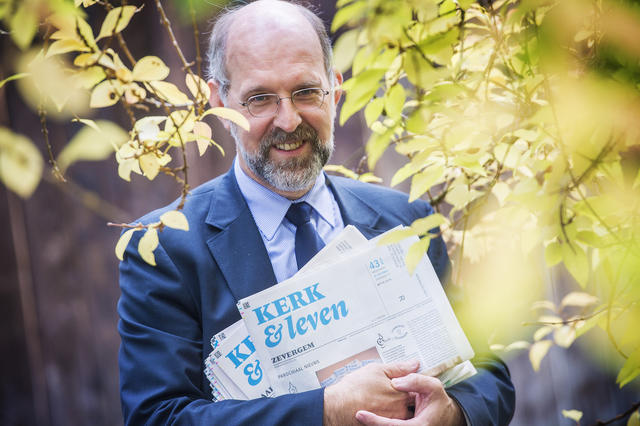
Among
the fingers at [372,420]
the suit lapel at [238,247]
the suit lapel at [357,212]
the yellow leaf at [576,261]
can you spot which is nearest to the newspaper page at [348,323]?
the fingers at [372,420]

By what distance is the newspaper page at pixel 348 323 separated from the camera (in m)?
1.30

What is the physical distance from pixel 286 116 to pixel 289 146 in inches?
4.2

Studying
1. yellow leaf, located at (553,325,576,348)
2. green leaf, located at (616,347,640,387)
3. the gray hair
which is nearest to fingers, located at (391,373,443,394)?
green leaf, located at (616,347,640,387)

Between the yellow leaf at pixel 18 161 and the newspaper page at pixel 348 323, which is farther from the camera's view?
the newspaper page at pixel 348 323

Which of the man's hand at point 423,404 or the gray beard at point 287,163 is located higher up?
the gray beard at point 287,163

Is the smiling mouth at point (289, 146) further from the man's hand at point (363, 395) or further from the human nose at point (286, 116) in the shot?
the man's hand at point (363, 395)

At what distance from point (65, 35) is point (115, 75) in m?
0.11

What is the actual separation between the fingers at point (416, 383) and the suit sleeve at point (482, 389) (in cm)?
18

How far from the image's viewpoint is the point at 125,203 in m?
2.70

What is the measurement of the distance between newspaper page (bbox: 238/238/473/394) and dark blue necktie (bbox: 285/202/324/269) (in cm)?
25

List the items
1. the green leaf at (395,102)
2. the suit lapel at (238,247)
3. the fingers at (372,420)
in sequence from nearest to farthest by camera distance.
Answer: the green leaf at (395,102) → the fingers at (372,420) → the suit lapel at (238,247)

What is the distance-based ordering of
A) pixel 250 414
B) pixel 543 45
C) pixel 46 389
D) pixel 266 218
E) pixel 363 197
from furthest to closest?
pixel 46 389
pixel 363 197
pixel 266 218
pixel 250 414
pixel 543 45

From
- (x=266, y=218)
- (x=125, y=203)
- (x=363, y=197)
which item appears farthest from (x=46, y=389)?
(x=363, y=197)

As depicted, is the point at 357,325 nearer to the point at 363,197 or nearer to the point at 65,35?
the point at 363,197
